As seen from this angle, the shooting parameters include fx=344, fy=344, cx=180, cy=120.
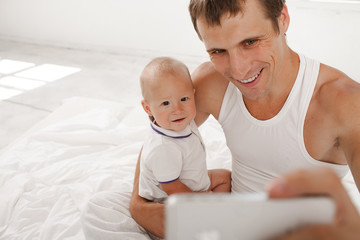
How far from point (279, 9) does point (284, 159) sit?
1.63 feet

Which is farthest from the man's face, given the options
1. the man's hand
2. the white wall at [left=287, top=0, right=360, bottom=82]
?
the white wall at [left=287, top=0, right=360, bottom=82]

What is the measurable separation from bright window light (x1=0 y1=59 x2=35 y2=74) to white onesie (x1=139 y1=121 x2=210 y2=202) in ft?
10.2

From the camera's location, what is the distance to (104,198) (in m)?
1.39

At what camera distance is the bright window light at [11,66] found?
3844mm

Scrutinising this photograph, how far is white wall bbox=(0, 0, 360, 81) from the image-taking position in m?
3.17

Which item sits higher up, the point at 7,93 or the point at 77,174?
the point at 77,174

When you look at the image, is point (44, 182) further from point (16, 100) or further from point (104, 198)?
point (16, 100)

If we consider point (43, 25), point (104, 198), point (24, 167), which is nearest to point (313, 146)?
point (104, 198)

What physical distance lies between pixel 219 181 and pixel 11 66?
336 cm

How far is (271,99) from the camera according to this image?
120 centimetres

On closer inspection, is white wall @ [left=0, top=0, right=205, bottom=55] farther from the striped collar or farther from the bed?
the striped collar

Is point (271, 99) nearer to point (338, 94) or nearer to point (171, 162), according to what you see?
point (338, 94)

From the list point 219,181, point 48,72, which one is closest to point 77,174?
point 219,181

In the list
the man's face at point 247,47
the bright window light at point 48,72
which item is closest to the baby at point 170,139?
the man's face at point 247,47
